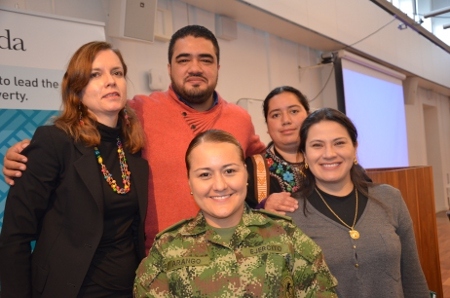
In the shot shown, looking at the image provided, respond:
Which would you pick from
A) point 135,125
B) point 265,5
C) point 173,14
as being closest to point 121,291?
point 135,125

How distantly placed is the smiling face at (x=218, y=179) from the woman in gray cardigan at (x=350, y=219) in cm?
43

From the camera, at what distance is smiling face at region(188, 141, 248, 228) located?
1.53 meters

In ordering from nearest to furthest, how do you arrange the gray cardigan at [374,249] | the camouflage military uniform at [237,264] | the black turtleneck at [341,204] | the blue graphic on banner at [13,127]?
the camouflage military uniform at [237,264] < the gray cardigan at [374,249] < the black turtleneck at [341,204] < the blue graphic on banner at [13,127]

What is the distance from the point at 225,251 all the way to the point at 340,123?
752mm

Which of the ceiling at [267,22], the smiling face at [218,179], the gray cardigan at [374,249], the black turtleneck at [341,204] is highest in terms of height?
the ceiling at [267,22]

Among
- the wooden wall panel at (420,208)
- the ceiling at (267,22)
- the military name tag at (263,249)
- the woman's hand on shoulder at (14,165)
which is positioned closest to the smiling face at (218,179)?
the military name tag at (263,249)

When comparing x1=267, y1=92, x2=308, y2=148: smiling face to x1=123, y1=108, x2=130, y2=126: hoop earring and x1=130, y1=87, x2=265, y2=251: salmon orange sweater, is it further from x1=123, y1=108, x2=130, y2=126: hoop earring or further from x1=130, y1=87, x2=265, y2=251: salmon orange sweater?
x1=123, y1=108, x2=130, y2=126: hoop earring

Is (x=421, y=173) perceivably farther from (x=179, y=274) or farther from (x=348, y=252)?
(x=179, y=274)

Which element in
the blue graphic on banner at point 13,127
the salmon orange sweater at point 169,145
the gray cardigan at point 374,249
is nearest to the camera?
the gray cardigan at point 374,249

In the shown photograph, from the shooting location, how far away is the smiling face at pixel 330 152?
1.87m

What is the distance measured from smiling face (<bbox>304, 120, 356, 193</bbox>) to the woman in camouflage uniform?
14.4 inches

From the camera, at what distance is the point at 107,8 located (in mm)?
3730

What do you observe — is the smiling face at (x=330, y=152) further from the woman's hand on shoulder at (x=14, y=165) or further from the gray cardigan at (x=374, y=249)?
the woman's hand on shoulder at (x=14, y=165)

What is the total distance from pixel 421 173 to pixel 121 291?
242 centimetres
